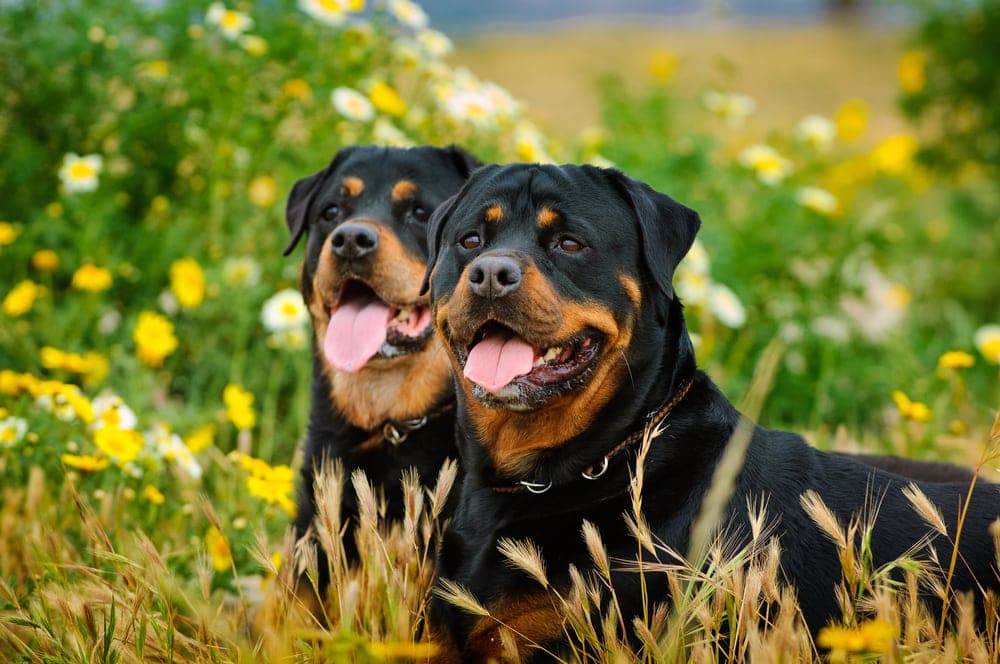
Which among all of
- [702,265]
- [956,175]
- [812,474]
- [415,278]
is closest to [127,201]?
[415,278]

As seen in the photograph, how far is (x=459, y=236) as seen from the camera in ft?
12.2

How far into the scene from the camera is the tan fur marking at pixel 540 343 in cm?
329

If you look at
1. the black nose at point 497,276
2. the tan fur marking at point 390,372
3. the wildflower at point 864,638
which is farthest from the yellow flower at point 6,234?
the wildflower at point 864,638

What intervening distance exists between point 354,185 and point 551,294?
160 cm

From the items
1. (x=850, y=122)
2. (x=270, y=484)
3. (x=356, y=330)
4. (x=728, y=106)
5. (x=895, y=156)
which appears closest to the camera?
(x=270, y=484)

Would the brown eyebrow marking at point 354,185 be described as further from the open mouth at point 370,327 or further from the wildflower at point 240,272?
the wildflower at point 240,272

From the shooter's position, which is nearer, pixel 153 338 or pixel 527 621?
pixel 527 621

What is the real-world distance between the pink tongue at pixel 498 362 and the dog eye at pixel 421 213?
123 centimetres

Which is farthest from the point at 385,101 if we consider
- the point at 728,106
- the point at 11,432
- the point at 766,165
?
the point at 11,432

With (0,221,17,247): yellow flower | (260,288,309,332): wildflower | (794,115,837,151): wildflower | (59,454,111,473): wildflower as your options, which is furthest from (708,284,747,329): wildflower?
(0,221,17,247): yellow flower

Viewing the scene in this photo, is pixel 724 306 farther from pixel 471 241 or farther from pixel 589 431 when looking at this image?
pixel 589 431

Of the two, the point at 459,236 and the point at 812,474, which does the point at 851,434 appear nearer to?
the point at 812,474

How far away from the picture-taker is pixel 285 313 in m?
5.68

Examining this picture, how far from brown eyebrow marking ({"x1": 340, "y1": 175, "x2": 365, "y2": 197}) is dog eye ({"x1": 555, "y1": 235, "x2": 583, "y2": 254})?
1.37 meters
